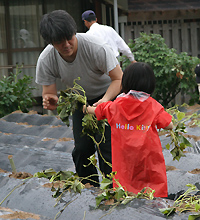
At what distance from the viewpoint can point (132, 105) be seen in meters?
2.78

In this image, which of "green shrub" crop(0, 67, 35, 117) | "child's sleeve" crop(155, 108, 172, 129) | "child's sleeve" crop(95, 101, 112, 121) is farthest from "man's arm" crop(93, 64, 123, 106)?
"green shrub" crop(0, 67, 35, 117)

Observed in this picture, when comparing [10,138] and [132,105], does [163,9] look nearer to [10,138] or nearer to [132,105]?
[10,138]

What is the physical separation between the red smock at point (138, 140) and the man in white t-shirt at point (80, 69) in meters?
0.29

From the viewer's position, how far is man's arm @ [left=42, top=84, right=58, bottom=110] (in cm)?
333

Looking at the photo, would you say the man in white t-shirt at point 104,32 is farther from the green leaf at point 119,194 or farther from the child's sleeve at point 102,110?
the green leaf at point 119,194

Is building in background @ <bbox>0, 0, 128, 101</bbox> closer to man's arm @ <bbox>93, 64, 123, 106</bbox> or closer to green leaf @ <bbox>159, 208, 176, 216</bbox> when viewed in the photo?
man's arm @ <bbox>93, 64, 123, 106</bbox>

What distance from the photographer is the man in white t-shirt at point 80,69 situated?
2.95 meters

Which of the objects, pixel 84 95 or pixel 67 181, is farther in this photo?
pixel 84 95

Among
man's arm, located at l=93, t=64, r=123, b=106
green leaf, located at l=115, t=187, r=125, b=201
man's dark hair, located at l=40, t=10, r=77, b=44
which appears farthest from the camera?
man's arm, located at l=93, t=64, r=123, b=106

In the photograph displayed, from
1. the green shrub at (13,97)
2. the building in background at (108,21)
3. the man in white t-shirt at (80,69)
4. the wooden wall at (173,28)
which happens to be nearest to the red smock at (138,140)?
the man in white t-shirt at (80,69)

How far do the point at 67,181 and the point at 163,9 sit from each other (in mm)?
6789

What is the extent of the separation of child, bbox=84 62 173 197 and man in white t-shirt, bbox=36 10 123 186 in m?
0.30

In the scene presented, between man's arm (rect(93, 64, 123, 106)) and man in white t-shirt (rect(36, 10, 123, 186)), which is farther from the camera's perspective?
man's arm (rect(93, 64, 123, 106))

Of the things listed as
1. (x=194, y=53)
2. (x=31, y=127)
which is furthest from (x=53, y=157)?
(x=194, y=53)
